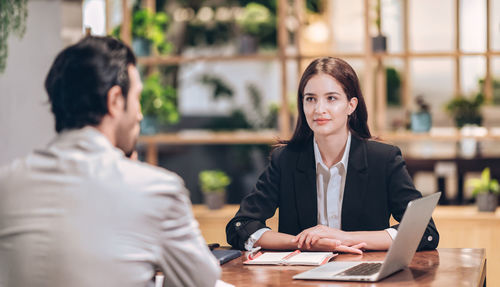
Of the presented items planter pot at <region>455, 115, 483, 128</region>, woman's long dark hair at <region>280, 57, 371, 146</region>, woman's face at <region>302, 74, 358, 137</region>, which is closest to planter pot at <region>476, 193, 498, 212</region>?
planter pot at <region>455, 115, 483, 128</region>

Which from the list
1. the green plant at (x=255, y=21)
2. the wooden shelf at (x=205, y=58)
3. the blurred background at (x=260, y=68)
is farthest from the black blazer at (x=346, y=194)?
the green plant at (x=255, y=21)

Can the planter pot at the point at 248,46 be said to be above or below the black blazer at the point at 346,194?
above

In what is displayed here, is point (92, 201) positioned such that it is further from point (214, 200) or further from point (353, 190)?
point (214, 200)

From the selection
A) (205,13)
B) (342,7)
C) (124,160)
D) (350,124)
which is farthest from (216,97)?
(124,160)

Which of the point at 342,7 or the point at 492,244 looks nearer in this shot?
the point at 492,244

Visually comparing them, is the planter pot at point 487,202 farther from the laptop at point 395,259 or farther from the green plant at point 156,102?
the laptop at point 395,259

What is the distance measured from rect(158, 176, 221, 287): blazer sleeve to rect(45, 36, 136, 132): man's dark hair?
8.3 inches

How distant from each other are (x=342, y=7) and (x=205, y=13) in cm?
249

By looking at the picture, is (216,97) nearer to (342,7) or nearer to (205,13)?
(205,13)

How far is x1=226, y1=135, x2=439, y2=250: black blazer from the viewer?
7.61 feet

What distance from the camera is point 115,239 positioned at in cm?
121

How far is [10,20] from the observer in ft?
12.9

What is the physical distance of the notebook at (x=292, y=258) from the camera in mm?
1903

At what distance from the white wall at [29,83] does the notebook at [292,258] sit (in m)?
2.26
